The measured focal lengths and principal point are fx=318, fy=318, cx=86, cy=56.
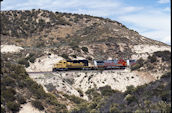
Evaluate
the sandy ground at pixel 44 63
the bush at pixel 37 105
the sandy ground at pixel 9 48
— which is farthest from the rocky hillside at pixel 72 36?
the bush at pixel 37 105

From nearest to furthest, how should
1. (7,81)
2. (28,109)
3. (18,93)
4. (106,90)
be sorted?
(28,109) < (18,93) < (7,81) < (106,90)

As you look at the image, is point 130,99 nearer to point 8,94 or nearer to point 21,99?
point 21,99

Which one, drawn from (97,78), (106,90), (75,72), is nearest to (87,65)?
(75,72)

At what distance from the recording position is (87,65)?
74.1m

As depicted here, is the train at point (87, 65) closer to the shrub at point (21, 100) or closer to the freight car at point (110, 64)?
the freight car at point (110, 64)

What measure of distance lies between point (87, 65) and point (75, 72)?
5556 millimetres

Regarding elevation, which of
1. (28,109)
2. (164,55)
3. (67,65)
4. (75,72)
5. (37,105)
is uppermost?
(164,55)

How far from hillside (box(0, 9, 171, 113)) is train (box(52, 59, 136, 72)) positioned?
2093 millimetres

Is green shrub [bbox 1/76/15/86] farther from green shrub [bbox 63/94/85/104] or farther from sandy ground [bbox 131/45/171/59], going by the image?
sandy ground [bbox 131/45/171/59]

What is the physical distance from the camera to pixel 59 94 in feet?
185

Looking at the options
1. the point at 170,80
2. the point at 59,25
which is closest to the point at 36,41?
the point at 59,25

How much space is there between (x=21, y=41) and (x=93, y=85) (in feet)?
148

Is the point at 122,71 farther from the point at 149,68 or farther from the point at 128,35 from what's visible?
the point at 128,35

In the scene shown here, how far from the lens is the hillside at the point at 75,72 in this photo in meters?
39.0
